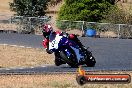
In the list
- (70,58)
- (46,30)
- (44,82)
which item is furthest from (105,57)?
(46,30)

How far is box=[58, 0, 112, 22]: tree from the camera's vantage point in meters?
58.6

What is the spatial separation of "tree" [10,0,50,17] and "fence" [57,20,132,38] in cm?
1089

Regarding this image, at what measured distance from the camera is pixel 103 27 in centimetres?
5291

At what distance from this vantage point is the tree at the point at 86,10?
192 ft

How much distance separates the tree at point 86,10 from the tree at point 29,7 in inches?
203

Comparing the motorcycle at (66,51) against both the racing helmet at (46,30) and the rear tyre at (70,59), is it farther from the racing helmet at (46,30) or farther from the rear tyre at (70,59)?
the racing helmet at (46,30)

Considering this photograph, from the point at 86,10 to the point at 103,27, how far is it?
650 cm

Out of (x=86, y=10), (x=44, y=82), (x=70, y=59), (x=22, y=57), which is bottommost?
(x=86, y=10)

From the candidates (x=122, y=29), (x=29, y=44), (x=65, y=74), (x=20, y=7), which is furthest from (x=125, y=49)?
(x=20, y=7)

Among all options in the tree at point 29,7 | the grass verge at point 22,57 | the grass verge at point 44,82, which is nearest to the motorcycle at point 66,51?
the grass verge at point 44,82

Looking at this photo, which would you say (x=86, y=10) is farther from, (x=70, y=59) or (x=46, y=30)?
(x=46, y=30)

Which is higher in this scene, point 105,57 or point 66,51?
point 66,51

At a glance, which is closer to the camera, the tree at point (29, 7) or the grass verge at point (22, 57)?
the grass verge at point (22, 57)

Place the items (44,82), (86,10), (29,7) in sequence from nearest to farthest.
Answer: (44,82), (86,10), (29,7)
